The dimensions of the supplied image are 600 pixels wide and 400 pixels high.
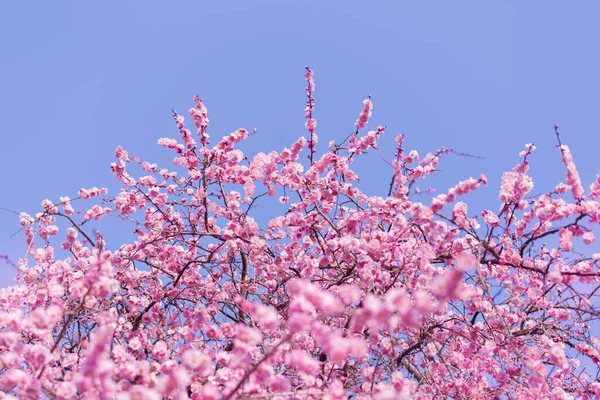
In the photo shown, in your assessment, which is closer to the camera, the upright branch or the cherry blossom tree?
the cherry blossom tree

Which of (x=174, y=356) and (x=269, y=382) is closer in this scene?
(x=269, y=382)

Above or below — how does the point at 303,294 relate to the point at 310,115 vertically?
below

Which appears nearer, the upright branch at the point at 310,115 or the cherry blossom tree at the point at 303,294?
the cherry blossom tree at the point at 303,294

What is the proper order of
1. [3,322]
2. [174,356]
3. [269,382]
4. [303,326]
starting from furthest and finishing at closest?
[174,356]
[3,322]
[269,382]
[303,326]

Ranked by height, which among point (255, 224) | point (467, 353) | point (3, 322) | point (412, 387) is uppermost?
point (255, 224)

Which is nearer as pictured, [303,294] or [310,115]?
[303,294]

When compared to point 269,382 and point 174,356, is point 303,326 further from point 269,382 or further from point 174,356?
point 174,356

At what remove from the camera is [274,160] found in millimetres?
7266

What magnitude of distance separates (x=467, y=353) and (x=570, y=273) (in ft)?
5.11

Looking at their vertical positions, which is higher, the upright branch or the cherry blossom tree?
the upright branch

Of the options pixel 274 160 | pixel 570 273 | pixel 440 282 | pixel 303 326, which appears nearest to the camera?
pixel 440 282

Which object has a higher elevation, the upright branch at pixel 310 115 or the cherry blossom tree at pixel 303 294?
the upright branch at pixel 310 115

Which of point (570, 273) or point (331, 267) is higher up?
point (331, 267)

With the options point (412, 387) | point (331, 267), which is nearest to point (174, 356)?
point (331, 267)
